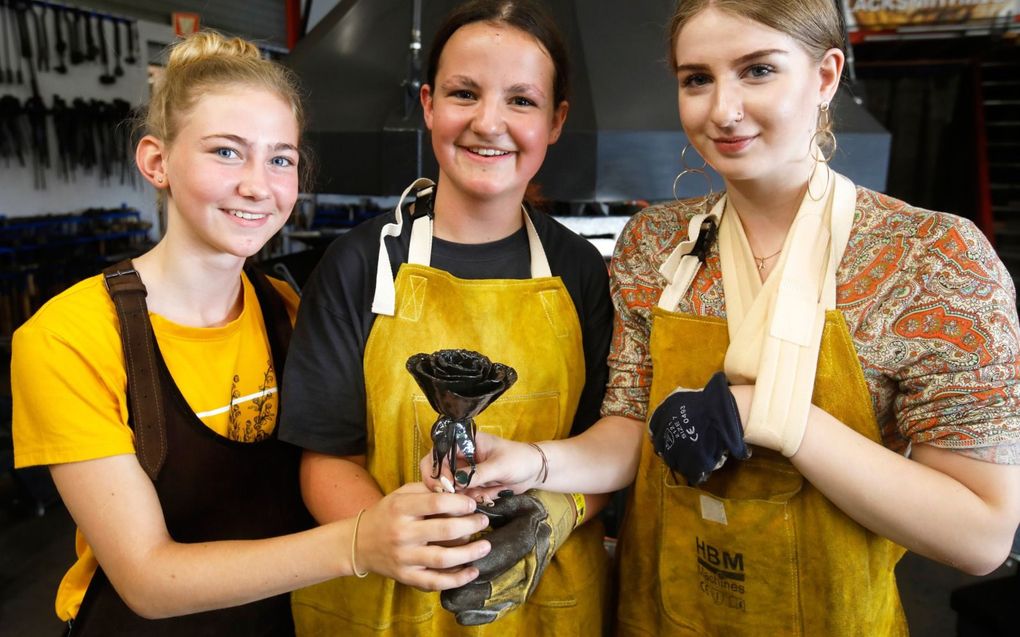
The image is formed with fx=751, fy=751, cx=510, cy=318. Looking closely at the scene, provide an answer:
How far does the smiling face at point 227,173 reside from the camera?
1334 mm

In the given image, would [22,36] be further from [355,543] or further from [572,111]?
[355,543]

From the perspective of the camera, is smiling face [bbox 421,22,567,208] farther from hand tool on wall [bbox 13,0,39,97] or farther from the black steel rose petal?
hand tool on wall [bbox 13,0,39,97]

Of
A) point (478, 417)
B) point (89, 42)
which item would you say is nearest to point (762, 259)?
point (478, 417)

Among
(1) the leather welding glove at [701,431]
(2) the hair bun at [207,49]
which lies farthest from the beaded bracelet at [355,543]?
(2) the hair bun at [207,49]

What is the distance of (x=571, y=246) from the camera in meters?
1.59

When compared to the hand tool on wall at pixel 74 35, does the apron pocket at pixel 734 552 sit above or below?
below

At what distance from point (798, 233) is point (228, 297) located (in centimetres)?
107

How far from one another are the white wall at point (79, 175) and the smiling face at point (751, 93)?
555 cm

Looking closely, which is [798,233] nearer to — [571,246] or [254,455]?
[571,246]

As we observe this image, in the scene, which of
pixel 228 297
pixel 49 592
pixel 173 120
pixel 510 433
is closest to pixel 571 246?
pixel 510 433

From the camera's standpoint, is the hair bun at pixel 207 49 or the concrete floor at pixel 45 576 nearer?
the hair bun at pixel 207 49

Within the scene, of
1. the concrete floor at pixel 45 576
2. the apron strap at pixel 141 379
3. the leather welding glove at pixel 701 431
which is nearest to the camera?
the leather welding glove at pixel 701 431

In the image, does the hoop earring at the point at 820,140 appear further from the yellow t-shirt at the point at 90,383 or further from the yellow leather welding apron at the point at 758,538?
the yellow t-shirt at the point at 90,383

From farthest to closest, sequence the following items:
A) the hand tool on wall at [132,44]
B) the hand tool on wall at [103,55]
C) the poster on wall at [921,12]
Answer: the poster on wall at [921,12] → the hand tool on wall at [132,44] → the hand tool on wall at [103,55]
